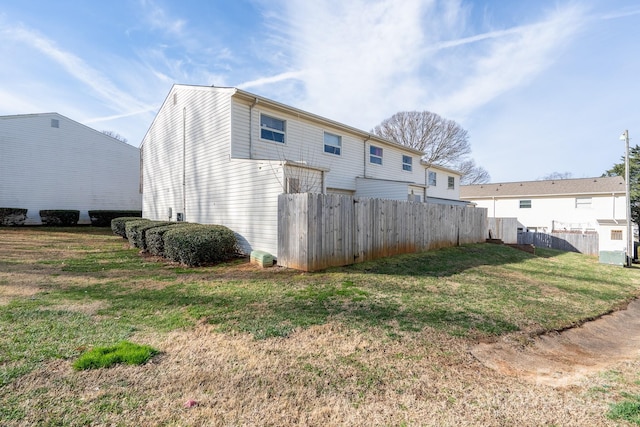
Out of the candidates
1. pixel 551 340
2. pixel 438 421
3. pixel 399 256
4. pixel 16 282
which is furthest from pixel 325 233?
pixel 16 282

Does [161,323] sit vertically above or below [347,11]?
below

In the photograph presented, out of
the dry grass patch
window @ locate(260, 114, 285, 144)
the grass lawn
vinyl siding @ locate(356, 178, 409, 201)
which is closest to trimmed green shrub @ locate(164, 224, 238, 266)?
the grass lawn

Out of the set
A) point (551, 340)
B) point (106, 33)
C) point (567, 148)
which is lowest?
point (551, 340)

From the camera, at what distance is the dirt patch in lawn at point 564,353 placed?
3203mm

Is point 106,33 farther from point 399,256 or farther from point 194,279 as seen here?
point 399,256

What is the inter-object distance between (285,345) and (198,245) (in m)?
5.40

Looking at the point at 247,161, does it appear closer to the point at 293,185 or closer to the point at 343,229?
the point at 293,185

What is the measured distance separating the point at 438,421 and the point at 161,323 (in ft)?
12.2

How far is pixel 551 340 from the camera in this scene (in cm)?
420

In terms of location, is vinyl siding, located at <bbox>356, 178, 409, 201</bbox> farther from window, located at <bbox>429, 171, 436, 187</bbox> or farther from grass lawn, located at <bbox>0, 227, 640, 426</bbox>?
window, located at <bbox>429, 171, 436, 187</bbox>

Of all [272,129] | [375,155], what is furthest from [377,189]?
[272,129]

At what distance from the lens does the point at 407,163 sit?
1798 centimetres

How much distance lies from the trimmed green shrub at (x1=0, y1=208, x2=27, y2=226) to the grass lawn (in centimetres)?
1355

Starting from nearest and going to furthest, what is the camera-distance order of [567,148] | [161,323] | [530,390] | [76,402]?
1. [76,402]
2. [530,390]
3. [161,323]
4. [567,148]
